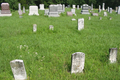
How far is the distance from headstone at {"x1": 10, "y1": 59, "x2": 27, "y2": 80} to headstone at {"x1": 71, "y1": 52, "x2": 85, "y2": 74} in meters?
1.32

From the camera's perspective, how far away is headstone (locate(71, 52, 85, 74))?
3.26 metres

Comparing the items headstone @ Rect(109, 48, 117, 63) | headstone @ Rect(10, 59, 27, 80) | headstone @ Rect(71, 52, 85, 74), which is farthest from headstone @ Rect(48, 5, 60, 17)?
headstone @ Rect(10, 59, 27, 80)

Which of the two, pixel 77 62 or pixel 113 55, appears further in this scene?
pixel 113 55

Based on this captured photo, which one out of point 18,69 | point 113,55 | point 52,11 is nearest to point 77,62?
point 113,55

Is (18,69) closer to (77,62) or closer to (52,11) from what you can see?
(77,62)

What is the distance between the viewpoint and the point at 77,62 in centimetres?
335

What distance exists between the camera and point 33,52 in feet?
15.1

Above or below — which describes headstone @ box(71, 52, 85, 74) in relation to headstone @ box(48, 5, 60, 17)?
below

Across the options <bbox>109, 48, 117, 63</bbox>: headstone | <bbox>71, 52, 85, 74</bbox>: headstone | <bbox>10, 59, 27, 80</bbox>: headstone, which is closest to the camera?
<bbox>10, 59, 27, 80</bbox>: headstone

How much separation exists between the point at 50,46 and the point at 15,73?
226cm

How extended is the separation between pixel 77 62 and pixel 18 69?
1587mm

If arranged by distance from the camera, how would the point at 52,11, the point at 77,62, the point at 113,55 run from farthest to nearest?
the point at 52,11 → the point at 113,55 → the point at 77,62

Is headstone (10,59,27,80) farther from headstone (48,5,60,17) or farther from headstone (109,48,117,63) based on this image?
headstone (48,5,60,17)

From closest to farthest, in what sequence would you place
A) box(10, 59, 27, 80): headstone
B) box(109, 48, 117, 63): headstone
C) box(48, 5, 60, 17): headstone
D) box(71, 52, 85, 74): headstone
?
box(10, 59, 27, 80): headstone → box(71, 52, 85, 74): headstone → box(109, 48, 117, 63): headstone → box(48, 5, 60, 17): headstone
